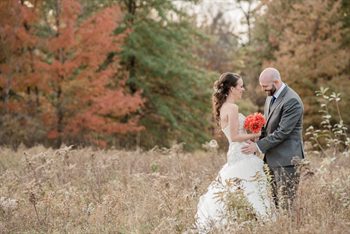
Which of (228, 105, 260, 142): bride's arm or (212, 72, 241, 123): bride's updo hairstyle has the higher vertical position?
(212, 72, 241, 123): bride's updo hairstyle

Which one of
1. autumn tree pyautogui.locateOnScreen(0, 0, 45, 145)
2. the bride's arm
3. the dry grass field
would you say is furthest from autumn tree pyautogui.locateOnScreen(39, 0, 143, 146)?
the bride's arm

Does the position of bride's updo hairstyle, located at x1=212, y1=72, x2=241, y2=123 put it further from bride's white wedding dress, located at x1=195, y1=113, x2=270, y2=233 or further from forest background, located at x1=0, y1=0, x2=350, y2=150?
forest background, located at x1=0, y1=0, x2=350, y2=150

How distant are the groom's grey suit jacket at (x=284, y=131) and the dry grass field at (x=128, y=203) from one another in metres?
0.30

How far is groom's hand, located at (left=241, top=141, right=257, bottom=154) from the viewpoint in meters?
7.32

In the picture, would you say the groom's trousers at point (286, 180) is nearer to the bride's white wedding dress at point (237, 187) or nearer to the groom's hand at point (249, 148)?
the bride's white wedding dress at point (237, 187)

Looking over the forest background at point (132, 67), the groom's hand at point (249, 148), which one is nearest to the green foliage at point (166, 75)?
the forest background at point (132, 67)

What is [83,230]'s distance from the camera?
23.5 feet

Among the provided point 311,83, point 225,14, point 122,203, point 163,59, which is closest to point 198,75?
point 163,59

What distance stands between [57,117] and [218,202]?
1338cm

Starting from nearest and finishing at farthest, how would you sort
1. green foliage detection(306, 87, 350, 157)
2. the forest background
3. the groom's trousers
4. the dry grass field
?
1. the dry grass field
2. the groom's trousers
3. green foliage detection(306, 87, 350, 157)
4. the forest background

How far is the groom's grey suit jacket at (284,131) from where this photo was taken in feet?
22.8

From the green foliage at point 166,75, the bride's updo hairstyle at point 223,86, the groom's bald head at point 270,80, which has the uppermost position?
the groom's bald head at point 270,80

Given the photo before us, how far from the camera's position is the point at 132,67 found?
1002 inches

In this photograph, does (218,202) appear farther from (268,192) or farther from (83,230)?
(83,230)
